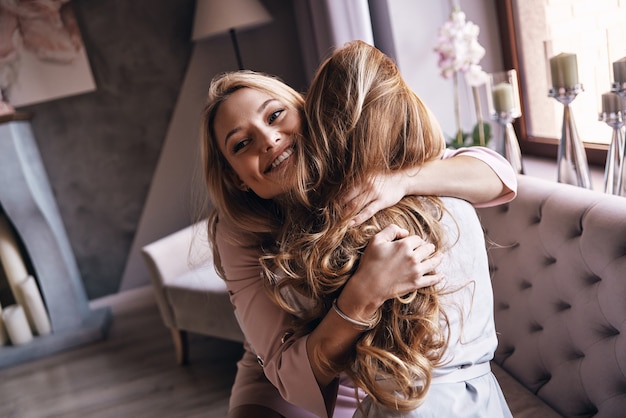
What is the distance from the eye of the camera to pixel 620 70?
4.28 ft

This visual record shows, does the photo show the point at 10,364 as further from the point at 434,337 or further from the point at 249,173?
the point at 434,337

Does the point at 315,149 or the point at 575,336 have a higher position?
the point at 315,149

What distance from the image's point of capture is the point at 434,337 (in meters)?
0.87

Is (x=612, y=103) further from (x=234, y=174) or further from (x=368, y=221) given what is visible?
(x=234, y=174)

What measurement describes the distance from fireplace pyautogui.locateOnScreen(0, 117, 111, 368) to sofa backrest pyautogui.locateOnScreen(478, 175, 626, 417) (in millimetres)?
2559

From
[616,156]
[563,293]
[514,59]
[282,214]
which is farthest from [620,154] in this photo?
[514,59]

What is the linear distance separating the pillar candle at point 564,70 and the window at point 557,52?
8cm

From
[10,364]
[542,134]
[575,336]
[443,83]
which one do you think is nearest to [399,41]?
[443,83]

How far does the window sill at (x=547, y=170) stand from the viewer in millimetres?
1783

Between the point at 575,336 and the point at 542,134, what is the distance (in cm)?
130

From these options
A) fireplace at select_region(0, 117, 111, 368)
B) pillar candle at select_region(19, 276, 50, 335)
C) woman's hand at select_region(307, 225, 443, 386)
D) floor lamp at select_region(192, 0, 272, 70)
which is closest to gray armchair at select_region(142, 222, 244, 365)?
fireplace at select_region(0, 117, 111, 368)

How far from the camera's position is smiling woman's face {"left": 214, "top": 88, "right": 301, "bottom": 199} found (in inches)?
40.1

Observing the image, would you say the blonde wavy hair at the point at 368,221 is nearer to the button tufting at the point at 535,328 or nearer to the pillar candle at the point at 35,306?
the button tufting at the point at 535,328

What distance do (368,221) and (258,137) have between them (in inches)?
10.5
